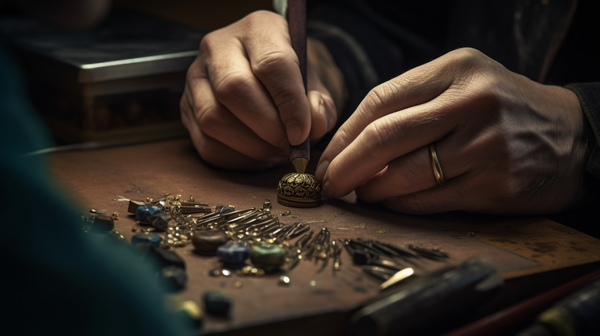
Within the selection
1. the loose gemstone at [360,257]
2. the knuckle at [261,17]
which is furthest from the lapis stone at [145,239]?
the knuckle at [261,17]

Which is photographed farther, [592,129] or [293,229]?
[592,129]

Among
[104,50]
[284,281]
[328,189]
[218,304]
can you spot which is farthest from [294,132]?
[104,50]

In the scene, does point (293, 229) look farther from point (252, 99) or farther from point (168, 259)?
point (252, 99)

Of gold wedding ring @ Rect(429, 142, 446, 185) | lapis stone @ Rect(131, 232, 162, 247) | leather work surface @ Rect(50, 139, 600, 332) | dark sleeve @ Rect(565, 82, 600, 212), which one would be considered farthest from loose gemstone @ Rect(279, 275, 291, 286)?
dark sleeve @ Rect(565, 82, 600, 212)

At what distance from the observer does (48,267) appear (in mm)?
593

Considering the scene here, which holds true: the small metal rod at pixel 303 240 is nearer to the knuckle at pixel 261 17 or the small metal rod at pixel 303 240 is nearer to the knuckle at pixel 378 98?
the knuckle at pixel 378 98

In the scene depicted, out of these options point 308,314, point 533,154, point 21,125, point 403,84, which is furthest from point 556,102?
point 21,125

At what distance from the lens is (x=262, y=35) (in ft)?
5.68

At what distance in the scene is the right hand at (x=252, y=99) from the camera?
1577 mm

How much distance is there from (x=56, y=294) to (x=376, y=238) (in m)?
0.83

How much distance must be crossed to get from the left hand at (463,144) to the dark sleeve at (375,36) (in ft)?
3.84

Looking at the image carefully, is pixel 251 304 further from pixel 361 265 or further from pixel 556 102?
pixel 556 102

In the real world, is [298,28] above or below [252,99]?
above

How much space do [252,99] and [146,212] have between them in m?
0.50
